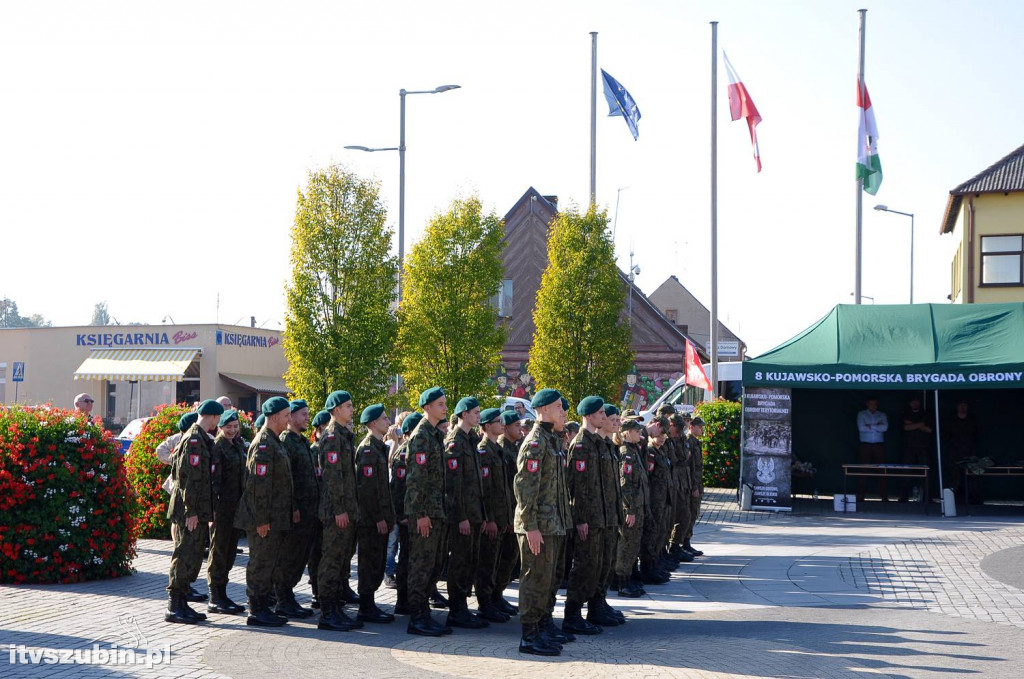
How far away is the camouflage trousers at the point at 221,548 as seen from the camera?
10.3 m

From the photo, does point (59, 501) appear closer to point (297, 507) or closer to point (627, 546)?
point (297, 507)

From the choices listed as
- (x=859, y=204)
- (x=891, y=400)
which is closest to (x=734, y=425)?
(x=891, y=400)

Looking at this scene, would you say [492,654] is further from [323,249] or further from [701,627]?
[323,249]

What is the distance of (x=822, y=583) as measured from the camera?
12344 mm

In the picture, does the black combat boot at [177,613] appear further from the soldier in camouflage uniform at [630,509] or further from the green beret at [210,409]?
the soldier in camouflage uniform at [630,509]

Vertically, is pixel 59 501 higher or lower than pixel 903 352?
lower

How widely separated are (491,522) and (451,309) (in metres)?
11.4

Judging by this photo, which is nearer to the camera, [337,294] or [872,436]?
[337,294]

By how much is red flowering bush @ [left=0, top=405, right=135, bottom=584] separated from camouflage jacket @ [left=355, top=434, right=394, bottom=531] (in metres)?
3.76

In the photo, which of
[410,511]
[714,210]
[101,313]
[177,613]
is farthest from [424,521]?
[101,313]

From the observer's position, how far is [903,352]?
2000 cm

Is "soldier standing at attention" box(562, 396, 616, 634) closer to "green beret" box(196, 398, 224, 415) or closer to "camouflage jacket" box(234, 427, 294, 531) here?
"camouflage jacket" box(234, 427, 294, 531)

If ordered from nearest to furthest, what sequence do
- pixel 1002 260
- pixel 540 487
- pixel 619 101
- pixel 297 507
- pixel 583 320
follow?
1. pixel 540 487
2. pixel 297 507
3. pixel 583 320
4. pixel 619 101
5. pixel 1002 260

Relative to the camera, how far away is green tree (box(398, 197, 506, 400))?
2145cm
